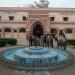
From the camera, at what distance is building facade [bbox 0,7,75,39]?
101 ft

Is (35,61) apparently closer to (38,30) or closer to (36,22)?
(36,22)

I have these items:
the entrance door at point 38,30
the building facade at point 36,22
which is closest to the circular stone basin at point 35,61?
the building facade at point 36,22

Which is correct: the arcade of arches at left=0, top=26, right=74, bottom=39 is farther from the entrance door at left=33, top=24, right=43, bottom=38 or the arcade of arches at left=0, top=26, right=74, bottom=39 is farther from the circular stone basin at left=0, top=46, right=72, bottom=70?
the circular stone basin at left=0, top=46, right=72, bottom=70

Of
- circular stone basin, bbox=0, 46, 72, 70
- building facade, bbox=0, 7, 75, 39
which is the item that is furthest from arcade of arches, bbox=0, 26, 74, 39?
circular stone basin, bbox=0, 46, 72, 70

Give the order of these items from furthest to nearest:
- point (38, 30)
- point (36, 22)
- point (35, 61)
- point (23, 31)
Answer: point (38, 30) → point (23, 31) → point (36, 22) → point (35, 61)

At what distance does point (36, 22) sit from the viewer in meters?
31.0

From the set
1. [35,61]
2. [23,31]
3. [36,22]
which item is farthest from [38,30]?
[35,61]

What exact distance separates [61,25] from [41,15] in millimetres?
4267

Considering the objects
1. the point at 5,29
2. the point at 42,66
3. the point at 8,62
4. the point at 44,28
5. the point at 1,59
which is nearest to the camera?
the point at 42,66

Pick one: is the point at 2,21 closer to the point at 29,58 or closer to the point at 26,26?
the point at 26,26

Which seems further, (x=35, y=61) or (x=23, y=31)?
(x=23, y=31)

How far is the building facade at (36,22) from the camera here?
30.7 m

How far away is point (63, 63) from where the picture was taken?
10359 mm

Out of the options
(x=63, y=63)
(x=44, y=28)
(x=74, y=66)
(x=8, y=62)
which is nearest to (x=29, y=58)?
(x=8, y=62)
